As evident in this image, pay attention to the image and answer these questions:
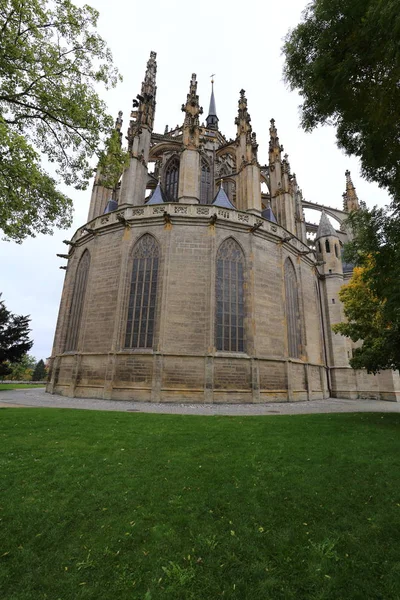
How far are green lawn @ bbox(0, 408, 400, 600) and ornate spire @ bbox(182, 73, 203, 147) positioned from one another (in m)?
20.1

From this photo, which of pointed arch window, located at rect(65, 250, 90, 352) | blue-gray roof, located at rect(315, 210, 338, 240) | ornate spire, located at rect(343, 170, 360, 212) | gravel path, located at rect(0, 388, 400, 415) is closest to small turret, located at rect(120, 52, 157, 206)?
pointed arch window, located at rect(65, 250, 90, 352)

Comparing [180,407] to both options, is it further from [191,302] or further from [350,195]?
[350,195]

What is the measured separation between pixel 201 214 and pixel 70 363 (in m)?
12.3

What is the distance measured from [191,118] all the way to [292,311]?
1555cm

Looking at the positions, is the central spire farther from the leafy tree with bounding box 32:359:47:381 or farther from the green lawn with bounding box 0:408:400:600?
the leafy tree with bounding box 32:359:47:381

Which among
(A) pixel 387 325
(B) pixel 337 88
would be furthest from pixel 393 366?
(B) pixel 337 88

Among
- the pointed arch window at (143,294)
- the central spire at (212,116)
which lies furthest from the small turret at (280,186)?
the central spire at (212,116)

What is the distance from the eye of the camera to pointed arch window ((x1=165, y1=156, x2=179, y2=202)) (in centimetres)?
2633

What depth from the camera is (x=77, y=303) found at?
19.9 meters

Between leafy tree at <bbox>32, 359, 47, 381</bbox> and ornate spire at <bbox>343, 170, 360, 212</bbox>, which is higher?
ornate spire at <bbox>343, 170, 360, 212</bbox>

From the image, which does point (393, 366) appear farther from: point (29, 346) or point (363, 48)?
point (29, 346)

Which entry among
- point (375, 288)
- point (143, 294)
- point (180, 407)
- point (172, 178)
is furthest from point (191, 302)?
point (172, 178)

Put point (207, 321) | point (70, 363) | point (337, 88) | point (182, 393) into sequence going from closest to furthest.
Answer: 1. point (337, 88)
2. point (182, 393)
3. point (207, 321)
4. point (70, 363)

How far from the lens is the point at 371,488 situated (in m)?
4.43
